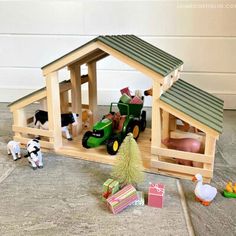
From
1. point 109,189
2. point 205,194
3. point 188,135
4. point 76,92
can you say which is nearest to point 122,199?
point 109,189

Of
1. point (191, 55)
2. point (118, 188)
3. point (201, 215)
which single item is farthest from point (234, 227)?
point (191, 55)

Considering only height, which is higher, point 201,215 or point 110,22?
point 110,22

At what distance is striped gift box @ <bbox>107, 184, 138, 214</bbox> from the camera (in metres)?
0.78

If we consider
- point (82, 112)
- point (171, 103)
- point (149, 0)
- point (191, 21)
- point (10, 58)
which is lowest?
point (82, 112)

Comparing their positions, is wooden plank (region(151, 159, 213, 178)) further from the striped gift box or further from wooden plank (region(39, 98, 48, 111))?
wooden plank (region(39, 98, 48, 111))

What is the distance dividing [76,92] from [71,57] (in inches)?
9.7

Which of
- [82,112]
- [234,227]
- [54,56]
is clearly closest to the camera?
[234,227]

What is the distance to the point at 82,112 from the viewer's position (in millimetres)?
1388

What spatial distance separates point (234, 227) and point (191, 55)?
3.74ft

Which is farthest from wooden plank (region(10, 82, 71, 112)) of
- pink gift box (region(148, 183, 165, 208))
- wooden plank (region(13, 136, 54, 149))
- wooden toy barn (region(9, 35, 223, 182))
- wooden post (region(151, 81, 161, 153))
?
pink gift box (region(148, 183, 165, 208))

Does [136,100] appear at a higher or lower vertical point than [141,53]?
lower

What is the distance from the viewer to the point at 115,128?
1.19 metres

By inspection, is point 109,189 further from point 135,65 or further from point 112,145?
point 135,65

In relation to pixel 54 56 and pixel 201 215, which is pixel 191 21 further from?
pixel 201 215
